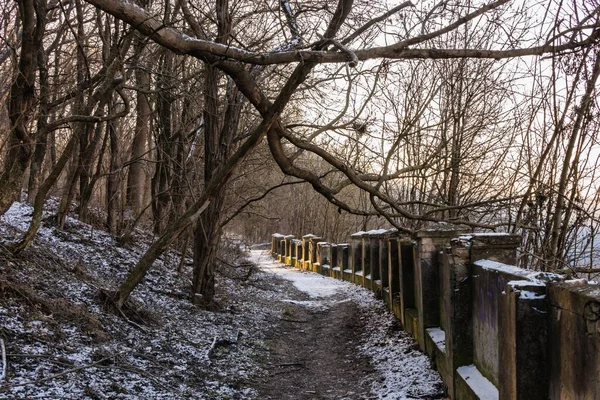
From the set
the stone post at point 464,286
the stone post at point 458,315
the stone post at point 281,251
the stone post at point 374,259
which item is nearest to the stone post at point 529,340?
the stone post at point 464,286

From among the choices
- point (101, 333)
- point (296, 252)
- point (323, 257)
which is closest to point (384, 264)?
point (101, 333)

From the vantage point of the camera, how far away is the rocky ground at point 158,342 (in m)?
5.23

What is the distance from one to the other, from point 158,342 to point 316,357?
8.39 feet

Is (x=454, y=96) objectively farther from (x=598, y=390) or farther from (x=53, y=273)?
(x=598, y=390)

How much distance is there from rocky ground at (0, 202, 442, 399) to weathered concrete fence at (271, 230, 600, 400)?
0.63 meters

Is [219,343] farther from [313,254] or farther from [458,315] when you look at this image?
[313,254]

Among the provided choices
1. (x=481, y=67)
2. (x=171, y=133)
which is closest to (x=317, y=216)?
(x=171, y=133)

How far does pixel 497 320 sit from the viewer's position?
439 cm

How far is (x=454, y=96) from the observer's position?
449 inches

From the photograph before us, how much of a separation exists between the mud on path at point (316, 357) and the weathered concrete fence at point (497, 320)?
39.5 inches

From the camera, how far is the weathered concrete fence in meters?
2.98

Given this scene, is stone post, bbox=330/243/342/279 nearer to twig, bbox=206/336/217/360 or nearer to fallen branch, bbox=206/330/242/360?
fallen branch, bbox=206/330/242/360

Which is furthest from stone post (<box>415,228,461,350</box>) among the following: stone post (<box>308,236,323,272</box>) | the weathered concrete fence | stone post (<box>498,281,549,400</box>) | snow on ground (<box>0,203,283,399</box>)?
stone post (<box>308,236,323,272</box>)

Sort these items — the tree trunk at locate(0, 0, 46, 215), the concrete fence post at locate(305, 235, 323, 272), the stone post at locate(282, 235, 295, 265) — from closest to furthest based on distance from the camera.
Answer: the tree trunk at locate(0, 0, 46, 215) < the concrete fence post at locate(305, 235, 323, 272) < the stone post at locate(282, 235, 295, 265)
